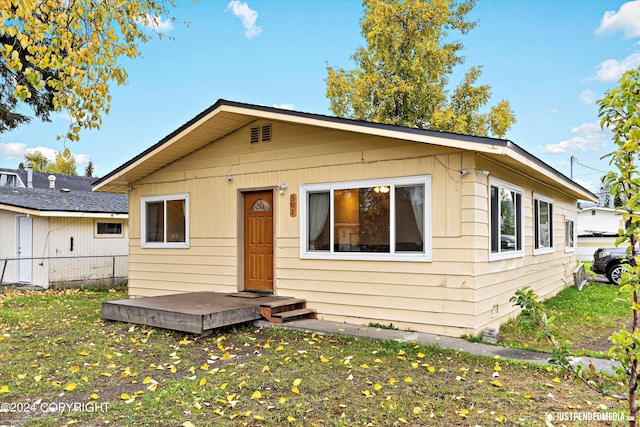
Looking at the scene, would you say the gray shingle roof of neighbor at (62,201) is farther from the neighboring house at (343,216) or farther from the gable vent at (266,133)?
the gable vent at (266,133)

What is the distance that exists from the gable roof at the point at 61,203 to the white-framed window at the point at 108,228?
484mm

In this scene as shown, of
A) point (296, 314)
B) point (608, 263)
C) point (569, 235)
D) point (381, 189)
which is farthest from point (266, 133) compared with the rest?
point (608, 263)

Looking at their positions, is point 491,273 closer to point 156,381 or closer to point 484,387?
point 484,387

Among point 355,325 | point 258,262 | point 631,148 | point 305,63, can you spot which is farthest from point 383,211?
point 305,63

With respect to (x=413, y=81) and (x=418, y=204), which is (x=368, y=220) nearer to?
(x=418, y=204)

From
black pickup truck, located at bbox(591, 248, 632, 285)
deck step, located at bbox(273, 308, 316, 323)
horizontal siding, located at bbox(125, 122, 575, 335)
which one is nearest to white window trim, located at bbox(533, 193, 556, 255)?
horizontal siding, located at bbox(125, 122, 575, 335)

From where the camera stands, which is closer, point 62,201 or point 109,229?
point 62,201

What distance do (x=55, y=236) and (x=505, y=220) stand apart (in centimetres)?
1316

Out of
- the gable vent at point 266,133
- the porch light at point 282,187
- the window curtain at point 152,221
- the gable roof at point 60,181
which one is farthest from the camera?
the gable roof at point 60,181

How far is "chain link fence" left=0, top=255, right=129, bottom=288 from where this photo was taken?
13469 millimetres

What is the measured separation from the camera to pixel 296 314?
7012 mm

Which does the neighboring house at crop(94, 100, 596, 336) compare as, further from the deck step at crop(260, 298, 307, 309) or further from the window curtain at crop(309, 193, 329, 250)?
the deck step at crop(260, 298, 307, 309)

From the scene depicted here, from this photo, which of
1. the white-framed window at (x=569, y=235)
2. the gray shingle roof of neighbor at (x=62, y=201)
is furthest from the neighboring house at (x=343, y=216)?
the gray shingle roof of neighbor at (x=62, y=201)

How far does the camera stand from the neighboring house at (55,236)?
13.5 meters
